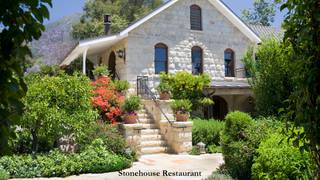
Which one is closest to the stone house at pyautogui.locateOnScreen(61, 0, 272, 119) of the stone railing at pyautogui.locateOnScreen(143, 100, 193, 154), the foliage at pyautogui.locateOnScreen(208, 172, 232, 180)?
the stone railing at pyautogui.locateOnScreen(143, 100, 193, 154)

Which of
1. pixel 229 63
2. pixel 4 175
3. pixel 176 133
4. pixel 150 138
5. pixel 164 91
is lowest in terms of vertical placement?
pixel 4 175

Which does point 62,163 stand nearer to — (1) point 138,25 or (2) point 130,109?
(2) point 130,109

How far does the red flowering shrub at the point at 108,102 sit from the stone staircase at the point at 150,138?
4.07 feet

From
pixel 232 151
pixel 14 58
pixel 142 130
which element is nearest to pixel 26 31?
pixel 14 58

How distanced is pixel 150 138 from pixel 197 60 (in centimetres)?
791

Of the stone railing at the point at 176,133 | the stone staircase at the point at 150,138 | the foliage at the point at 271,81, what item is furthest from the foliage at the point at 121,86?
the foliage at the point at 271,81

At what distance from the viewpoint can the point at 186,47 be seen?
2223 centimetres

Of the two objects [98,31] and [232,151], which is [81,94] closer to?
[232,151]

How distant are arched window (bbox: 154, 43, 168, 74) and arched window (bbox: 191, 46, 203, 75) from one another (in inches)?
72.3

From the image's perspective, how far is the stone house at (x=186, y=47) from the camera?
20594 mm

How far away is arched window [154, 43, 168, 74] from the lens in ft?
70.0

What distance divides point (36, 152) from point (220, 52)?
45.7 ft

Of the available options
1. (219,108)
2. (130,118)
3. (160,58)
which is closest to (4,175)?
(130,118)

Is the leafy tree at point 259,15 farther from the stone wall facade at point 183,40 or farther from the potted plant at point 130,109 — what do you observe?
the potted plant at point 130,109
